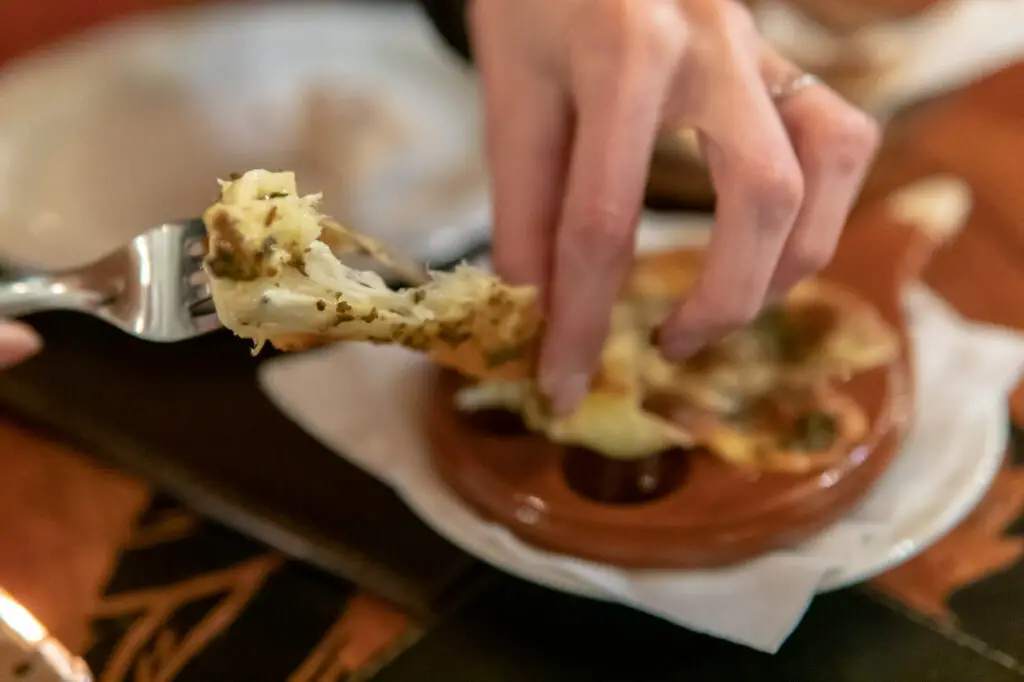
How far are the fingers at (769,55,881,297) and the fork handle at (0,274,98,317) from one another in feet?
1.07

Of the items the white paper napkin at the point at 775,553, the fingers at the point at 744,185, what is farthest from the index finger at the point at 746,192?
the white paper napkin at the point at 775,553

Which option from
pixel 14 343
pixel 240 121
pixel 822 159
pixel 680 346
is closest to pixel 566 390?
pixel 680 346

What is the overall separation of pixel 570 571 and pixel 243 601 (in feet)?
0.52

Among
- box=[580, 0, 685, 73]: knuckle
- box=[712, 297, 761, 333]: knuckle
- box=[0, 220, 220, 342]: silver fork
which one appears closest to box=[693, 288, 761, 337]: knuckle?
box=[712, 297, 761, 333]: knuckle

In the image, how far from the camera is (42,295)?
17.8 inches

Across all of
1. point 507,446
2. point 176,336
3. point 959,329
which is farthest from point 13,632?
point 959,329

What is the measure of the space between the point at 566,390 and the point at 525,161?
12cm

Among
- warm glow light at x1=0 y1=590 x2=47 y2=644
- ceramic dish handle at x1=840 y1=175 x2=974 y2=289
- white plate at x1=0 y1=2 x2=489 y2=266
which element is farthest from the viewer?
white plate at x1=0 y1=2 x2=489 y2=266

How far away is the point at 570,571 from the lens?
443 millimetres

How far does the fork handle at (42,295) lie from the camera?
1.47 feet

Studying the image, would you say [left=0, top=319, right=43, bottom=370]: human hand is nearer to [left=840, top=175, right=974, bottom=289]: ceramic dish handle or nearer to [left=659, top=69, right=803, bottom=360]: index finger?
[left=659, top=69, right=803, bottom=360]: index finger

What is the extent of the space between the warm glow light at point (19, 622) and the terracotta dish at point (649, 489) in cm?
21

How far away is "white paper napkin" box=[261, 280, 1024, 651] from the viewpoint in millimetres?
441

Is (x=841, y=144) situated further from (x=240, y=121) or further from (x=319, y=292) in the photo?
(x=240, y=121)
